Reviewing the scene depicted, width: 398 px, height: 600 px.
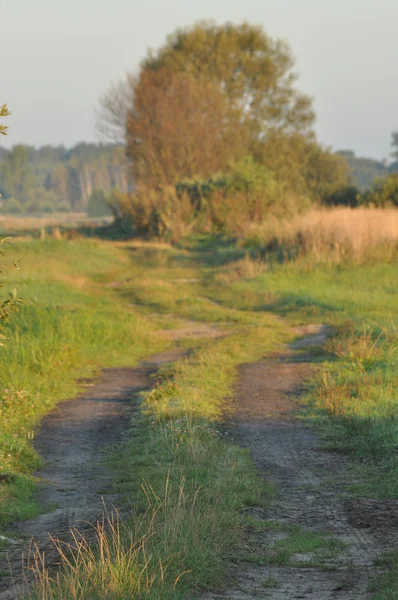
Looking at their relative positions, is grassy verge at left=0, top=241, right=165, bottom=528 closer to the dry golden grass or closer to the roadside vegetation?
the roadside vegetation

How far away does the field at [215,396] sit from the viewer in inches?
205

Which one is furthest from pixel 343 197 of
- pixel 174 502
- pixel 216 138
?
pixel 174 502

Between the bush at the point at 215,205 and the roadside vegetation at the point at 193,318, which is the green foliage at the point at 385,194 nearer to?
the roadside vegetation at the point at 193,318

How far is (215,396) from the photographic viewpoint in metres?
10.5

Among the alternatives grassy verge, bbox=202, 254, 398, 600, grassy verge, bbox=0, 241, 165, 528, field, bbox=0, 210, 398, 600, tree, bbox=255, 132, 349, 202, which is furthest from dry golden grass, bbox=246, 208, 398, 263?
tree, bbox=255, 132, 349, 202

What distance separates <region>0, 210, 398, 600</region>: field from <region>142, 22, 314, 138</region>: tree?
2506 cm

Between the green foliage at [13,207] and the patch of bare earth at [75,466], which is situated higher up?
the green foliage at [13,207]

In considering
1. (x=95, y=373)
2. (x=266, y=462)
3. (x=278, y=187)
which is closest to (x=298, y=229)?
(x=278, y=187)

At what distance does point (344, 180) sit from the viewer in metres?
52.5

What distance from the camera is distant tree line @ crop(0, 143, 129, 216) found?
110 meters

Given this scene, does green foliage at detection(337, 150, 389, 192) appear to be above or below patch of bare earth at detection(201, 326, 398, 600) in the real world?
above

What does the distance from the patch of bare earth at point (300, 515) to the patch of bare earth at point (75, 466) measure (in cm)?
114

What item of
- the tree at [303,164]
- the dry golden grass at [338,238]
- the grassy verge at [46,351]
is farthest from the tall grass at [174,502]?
the tree at [303,164]

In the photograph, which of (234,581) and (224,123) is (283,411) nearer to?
(234,581)
